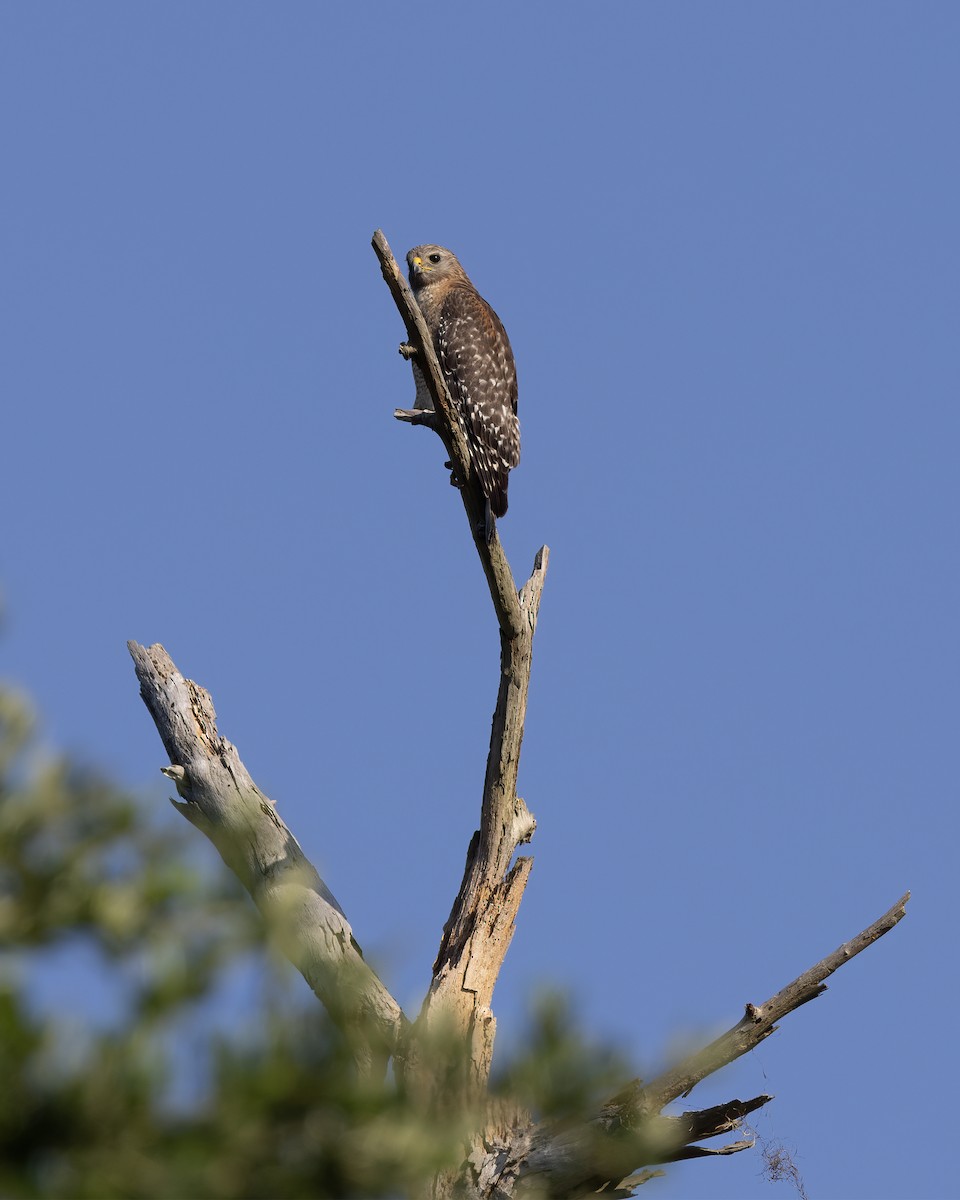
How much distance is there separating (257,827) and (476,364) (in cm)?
357

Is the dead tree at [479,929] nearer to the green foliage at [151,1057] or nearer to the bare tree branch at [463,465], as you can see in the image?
the bare tree branch at [463,465]

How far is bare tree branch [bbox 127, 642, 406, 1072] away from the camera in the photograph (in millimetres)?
7676

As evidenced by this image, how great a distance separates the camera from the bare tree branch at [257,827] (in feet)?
25.2

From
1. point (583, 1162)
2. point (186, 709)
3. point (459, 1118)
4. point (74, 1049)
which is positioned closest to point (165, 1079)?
point (74, 1049)

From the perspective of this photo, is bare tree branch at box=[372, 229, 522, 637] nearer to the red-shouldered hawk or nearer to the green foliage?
the red-shouldered hawk

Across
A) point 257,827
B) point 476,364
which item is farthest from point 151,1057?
point 476,364

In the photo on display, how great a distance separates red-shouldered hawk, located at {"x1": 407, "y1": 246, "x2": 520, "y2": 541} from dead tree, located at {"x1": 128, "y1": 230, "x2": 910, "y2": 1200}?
0.75 meters

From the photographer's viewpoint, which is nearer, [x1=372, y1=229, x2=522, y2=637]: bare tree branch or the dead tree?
the dead tree

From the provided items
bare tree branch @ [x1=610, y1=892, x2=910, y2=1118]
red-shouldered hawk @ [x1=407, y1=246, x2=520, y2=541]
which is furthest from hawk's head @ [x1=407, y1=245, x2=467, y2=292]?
bare tree branch @ [x1=610, y1=892, x2=910, y2=1118]

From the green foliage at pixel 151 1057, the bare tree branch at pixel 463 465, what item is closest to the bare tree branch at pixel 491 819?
the bare tree branch at pixel 463 465

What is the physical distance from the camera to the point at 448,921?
8.38 m

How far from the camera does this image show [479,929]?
26.7 ft

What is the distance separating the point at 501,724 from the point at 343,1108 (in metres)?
5.90

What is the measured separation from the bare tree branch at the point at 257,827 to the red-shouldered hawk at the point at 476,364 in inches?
87.9
